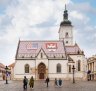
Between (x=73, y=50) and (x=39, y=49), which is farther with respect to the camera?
(x=73, y=50)

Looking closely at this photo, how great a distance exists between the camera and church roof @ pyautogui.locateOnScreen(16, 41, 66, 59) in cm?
11786

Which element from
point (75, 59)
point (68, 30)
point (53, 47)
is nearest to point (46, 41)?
point (53, 47)

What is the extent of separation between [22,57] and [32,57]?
339cm

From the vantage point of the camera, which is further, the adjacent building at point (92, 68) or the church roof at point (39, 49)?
the adjacent building at point (92, 68)

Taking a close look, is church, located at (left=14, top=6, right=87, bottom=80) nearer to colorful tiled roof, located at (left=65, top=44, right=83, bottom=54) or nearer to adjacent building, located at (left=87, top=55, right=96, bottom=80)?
colorful tiled roof, located at (left=65, top=44, right=83, bottom=54)

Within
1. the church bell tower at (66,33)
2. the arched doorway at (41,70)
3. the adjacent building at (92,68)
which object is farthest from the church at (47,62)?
the adjacent building at (92,68)

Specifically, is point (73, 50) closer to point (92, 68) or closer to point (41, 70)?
point (41, 70)

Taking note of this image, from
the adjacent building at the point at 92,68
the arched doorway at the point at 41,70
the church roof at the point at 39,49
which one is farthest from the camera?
the adjacent building at the point at 92,68

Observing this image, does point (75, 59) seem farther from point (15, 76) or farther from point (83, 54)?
point (15, 76)

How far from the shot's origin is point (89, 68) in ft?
507

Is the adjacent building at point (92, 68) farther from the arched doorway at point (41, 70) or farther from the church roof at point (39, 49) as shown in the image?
the arched doorway at point (41, 70)

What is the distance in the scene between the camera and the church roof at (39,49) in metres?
118

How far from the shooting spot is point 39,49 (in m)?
120

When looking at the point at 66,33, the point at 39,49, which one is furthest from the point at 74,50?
the point at 66,33
